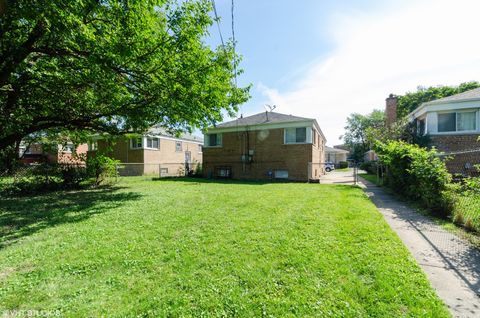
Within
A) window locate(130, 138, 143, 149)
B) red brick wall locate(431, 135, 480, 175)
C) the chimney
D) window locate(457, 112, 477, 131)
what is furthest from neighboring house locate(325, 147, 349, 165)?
window locate(130, 138, 143, 149)

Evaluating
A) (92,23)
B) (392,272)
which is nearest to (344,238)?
(392,272)

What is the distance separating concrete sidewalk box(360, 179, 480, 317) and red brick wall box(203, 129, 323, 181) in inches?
402

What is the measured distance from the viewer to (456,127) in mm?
13289

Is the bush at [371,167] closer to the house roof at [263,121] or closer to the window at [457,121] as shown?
the window at [457,121]

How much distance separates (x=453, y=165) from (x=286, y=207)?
40.4 feet

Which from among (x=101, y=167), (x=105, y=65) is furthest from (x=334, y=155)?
(x=105, y=65)

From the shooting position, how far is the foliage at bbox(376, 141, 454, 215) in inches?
267

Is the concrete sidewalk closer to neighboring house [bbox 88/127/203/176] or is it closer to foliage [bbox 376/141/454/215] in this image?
foliage [bbox 376/141/454/215]

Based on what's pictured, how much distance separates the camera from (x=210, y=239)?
15.2ft

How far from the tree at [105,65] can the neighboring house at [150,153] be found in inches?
369

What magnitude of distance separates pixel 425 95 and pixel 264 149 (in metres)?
30.1

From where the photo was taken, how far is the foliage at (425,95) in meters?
30.4

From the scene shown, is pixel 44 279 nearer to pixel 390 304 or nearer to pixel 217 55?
pixel 390 304

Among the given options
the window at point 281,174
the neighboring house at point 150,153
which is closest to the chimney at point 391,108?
the window at point 281,174
